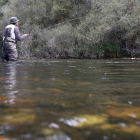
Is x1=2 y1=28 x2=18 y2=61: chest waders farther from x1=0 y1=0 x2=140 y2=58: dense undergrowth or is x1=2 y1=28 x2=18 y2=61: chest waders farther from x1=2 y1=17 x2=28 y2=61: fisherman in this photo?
x1=0 y1=0 x2=140 y2=58: dense undergrowth

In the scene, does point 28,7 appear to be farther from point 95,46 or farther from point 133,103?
point 133,103

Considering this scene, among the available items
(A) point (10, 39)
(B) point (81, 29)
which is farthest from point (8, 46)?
(B) point (81, 29)

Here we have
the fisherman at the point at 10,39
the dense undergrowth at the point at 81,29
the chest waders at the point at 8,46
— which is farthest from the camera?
the dense undergrowth at the point at 81,29

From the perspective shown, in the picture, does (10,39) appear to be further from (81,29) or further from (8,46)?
(81,29)

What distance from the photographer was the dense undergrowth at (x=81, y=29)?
16.1 m

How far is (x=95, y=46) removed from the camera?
17.0 meters

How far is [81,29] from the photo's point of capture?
18469mm

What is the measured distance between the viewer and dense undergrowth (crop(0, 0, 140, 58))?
16.1 metres

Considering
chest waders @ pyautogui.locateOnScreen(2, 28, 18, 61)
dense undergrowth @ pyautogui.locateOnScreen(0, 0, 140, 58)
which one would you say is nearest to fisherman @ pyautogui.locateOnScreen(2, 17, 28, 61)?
chest waders @ pyautogui.locateOnScreen(2, 28, 18, 61)

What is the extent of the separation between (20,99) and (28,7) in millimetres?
22820

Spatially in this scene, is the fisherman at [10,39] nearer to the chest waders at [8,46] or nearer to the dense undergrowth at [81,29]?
the chest waders at [8,46]

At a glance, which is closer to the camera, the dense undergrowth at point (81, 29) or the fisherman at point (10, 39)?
the fisherman at point (10, 39)

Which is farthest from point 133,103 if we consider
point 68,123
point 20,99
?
point 20,99

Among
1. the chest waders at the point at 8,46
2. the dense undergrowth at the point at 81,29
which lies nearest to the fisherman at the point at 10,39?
the chest waders at the point at 8,46
